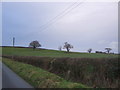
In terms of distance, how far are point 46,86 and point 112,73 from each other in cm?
401

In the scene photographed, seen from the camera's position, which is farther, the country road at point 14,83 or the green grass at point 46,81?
the country road at point 14,83

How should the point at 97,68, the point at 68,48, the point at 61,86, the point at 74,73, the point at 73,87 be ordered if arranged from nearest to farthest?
the point at 73,87 < the point at 61,86 < the point at 97,68 < the point at 74,73 < the point at 68,48

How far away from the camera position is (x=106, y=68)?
34.7ft

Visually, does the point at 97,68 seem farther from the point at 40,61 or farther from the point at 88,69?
the point at 40,61

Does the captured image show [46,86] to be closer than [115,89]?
No

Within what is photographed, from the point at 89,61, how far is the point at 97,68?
1555 millimetres

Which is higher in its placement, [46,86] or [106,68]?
[106,68]

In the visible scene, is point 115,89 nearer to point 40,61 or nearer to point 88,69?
point 88,69

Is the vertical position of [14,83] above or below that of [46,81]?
below

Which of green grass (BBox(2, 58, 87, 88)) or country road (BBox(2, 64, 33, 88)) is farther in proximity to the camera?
country road (BBox(2, 64, 33, 88))

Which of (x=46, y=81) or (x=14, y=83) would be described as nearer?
(x=46, y=81)

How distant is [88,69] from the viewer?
1186 cm

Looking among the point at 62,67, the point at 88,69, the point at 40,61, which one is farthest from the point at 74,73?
the point at 40,61

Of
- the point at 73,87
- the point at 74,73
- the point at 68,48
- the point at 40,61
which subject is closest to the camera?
the point at 73,87
